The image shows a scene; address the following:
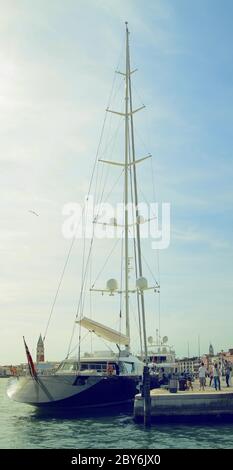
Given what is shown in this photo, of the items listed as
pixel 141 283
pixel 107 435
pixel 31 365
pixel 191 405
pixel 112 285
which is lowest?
pixel 107 435

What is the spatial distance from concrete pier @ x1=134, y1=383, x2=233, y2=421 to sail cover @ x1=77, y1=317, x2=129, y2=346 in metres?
9.52

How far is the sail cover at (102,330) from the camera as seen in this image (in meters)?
35.1

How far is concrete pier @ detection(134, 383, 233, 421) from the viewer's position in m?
25.4

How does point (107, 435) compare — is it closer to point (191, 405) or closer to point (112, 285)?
point (191, 405)

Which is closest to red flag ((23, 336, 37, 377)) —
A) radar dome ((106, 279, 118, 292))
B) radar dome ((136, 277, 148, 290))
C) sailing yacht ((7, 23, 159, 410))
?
sailing yacht ((7, 23, 159, 410))

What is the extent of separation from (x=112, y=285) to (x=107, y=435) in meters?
18.8

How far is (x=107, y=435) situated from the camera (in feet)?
75.6

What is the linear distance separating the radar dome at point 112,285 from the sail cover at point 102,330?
5970 millimetres

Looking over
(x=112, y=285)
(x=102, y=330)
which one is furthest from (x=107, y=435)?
(x=112, y=285)

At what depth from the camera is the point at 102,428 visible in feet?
82.9

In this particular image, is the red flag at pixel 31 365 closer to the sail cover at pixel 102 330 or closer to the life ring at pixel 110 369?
the life ring at pixel 110 369
